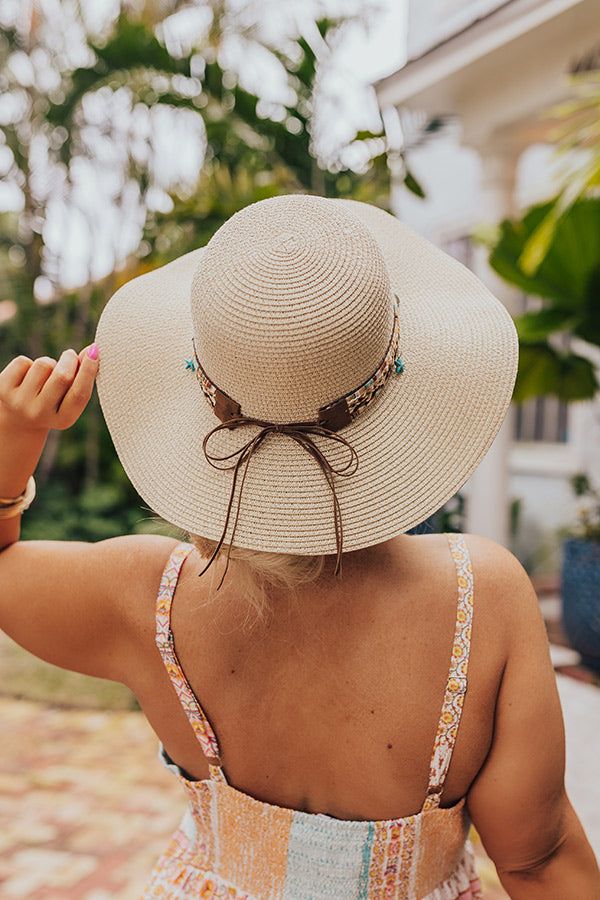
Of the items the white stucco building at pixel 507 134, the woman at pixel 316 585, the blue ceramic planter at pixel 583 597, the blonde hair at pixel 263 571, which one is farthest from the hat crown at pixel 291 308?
the blue ceramic planter at pixel 583 597

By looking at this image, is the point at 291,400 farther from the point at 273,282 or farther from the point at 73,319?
the point at 73,319

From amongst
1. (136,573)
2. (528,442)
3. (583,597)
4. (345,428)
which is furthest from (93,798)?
(528,442)

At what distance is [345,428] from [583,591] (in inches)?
154

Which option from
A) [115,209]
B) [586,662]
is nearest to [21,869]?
[586,662]

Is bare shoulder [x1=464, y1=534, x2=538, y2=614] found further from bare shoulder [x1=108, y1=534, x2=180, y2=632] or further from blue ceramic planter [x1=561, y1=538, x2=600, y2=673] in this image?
blue ceramic planter [x1=561, y1=538, x2=600, y2=673]

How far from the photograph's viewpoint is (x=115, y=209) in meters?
8.12

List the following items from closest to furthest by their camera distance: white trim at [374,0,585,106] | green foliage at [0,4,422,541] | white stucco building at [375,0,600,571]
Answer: white trim at [374,0,585,106]
white stucco building at [375,0,600,571]
green foliage at [0,4,422,541]

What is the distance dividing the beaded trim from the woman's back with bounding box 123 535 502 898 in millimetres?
178

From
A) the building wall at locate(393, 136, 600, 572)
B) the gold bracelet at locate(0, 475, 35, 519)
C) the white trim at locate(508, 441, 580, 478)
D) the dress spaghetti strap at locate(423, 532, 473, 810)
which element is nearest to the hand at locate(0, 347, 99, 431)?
the gold bracelet at locate(0, 475, 35, 519)

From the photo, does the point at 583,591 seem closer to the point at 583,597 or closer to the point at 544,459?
the point at 583,597

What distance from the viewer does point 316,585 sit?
96 centimetres

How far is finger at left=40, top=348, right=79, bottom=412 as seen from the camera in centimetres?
97

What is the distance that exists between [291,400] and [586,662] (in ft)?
13.8

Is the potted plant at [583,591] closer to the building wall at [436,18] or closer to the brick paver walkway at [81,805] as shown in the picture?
the brick paver walkway at [81,805]
